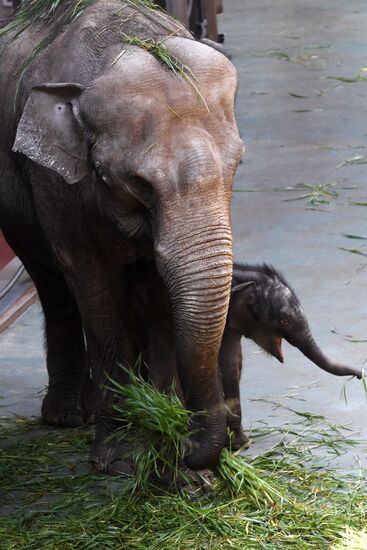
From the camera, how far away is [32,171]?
18.1 ft

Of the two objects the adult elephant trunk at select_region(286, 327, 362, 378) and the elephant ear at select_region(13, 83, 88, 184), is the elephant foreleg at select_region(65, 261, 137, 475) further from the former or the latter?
the adult elephant trunk at select_region(286, 327, 362, 378)

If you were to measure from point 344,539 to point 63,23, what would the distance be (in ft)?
7.52

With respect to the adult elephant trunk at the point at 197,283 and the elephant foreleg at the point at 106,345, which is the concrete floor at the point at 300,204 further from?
the adult elephant trunk at the point at 197,283

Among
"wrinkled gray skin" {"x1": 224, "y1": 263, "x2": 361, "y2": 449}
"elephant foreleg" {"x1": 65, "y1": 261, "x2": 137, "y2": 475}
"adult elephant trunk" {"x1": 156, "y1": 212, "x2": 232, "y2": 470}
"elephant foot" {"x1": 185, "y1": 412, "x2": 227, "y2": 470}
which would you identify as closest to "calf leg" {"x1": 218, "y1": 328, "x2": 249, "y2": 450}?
"wrinkled gray skin" {"x1": 224, "y1": 263, "x2": 361, "y2": 449}

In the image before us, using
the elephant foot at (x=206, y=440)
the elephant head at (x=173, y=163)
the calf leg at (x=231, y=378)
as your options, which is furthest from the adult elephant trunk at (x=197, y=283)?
the calf leg at (x=231, y=378)

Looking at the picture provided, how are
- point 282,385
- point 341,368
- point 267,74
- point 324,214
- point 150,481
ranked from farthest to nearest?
point 267,74, point 324,214, point 282,385, point 341,368, point 150,481

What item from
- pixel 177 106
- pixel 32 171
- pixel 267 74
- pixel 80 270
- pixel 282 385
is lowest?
pixel 267 74

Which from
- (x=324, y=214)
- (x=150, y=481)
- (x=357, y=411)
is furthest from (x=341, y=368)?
(x=324, y=214)

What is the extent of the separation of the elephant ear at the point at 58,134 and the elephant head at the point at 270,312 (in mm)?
1010

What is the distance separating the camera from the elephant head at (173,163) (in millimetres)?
4797

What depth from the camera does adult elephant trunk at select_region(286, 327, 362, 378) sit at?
19.3ft

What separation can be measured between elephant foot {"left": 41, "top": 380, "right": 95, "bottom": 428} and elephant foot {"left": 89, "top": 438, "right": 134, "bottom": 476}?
0.58 meters

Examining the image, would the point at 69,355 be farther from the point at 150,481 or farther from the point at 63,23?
the point at 63,23

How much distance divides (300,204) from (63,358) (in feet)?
10.9
